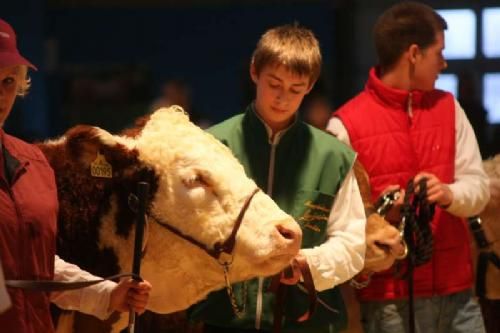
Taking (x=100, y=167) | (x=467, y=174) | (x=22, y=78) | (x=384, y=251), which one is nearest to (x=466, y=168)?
(x=467, y=174)

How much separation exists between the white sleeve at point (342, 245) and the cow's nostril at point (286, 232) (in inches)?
8.0

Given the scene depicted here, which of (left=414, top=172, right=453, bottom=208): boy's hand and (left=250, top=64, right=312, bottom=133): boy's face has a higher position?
(left=250, top=64, right=312, bottom=133): boy's face

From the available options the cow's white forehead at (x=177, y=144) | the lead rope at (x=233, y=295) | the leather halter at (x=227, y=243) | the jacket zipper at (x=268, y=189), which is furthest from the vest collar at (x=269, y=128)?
the lead rope at (x=233, y=295)

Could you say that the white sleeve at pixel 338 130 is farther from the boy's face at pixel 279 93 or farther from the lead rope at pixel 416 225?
the boy's face at pixel 279 93

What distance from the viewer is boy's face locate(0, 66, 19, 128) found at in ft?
10.9

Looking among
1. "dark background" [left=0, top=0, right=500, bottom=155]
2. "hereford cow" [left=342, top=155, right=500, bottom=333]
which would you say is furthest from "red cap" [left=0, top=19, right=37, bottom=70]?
"dark background" [left=0, top=0, right=500, bottom=155]

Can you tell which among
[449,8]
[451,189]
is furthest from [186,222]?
[449,8]

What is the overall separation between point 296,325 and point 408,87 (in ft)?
3.69

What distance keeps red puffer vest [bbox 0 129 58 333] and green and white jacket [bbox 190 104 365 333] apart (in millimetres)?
773

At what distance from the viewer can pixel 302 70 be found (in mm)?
3930

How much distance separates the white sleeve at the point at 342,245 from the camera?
12.4 ft

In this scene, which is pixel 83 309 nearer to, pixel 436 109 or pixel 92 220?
pixel 92 220

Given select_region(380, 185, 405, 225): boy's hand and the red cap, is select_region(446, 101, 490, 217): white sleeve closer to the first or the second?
select_region(380, 185, 405, 225): boy's hand

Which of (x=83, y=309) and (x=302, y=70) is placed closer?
(x=83, y=309)
